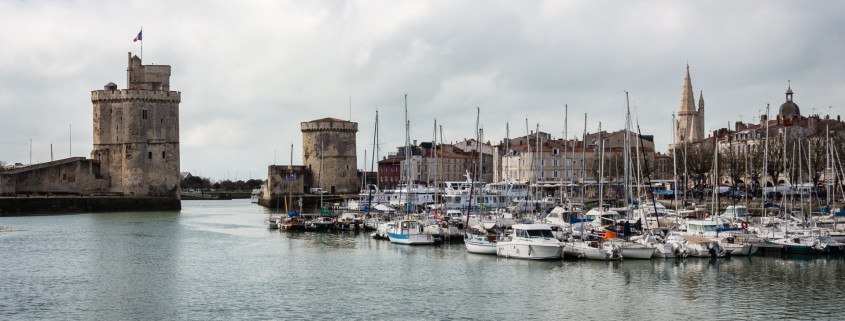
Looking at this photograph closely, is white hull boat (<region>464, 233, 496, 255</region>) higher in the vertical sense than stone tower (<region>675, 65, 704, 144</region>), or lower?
lower

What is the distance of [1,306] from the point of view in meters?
22.5

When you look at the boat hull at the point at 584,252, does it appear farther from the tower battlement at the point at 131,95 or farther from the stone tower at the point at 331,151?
the stone tower at the point at 331,151

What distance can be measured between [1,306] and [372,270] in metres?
11.7

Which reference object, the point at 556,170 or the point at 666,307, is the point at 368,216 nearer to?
the point at 666,307

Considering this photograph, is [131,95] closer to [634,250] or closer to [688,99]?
[634,250]

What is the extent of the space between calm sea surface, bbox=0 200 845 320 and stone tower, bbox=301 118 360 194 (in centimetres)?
4328

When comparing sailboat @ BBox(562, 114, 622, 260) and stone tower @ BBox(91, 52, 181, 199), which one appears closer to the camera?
sailboat @ BBox(562, 114, 622, 260)

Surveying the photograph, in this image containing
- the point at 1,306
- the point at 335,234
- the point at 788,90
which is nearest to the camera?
the point at 1,306

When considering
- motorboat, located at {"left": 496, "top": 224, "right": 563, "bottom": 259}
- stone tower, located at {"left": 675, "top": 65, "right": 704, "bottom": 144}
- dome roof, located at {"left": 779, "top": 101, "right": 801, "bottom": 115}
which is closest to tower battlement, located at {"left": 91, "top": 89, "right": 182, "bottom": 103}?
motorboat, located at {"left": 496, "top": 224, "right": 563, "bottom": 259}

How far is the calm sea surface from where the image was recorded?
72.5ft

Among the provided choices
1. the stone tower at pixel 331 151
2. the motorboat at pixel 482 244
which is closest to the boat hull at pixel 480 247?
the motorboat at pixel 482 244

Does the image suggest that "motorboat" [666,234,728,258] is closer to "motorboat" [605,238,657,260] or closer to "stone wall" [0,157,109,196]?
"motorboat" [605,238,657,260]

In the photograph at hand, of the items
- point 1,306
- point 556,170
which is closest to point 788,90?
point 556,170

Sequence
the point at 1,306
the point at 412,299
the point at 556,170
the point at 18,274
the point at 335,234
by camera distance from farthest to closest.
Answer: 1. the point at 556,170
2. the point at 335,234
3. the point at 18,274
4. the point at 412,299
5. the point at 1,306
